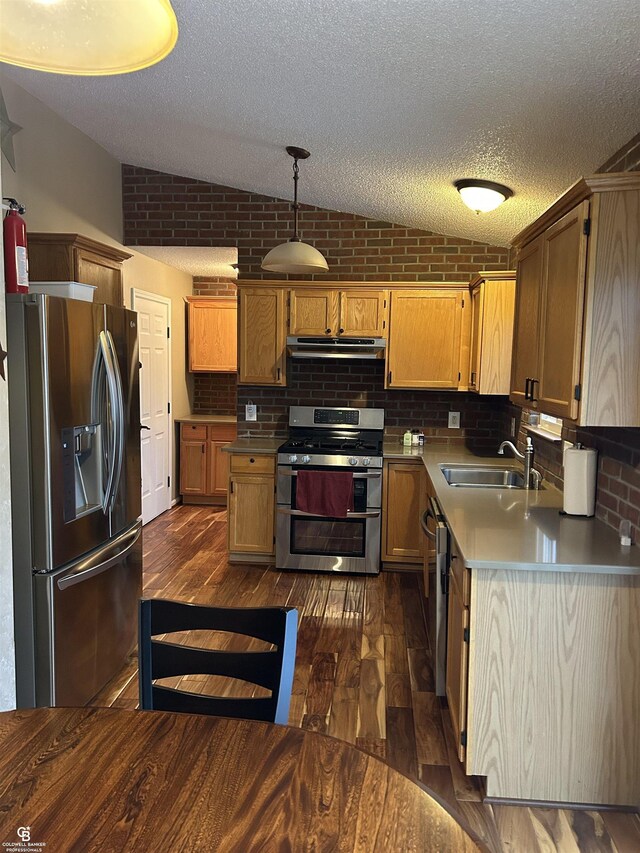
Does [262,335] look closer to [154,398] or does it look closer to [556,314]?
[154,398]

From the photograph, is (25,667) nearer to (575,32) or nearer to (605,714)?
(605,714)

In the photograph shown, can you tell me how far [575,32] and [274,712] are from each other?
190 centimetres

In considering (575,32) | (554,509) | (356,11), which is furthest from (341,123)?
(554,509)

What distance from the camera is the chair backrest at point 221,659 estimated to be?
138cm

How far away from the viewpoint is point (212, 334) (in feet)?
21.6

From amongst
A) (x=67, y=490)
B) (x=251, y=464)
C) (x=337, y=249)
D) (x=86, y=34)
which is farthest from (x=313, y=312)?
(x=86, y=34)

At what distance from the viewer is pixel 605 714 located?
206 cm

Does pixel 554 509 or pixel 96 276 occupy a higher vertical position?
pixel 96 276

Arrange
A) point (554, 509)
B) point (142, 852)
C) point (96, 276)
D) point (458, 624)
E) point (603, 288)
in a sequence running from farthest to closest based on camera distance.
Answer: point (96, 276) < point (554, 509) < point (458, 624) < point (603, 288) < point (142, 852)

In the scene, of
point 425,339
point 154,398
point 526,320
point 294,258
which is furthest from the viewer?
point 154,398

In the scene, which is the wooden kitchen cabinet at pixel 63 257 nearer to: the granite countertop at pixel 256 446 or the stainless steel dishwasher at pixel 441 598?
the granite countertop at pixel 256 446

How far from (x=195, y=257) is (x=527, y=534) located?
158 inches

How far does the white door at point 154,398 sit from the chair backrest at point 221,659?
398cm

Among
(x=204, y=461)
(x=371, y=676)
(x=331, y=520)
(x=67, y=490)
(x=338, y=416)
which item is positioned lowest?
(x=371, y=676)
